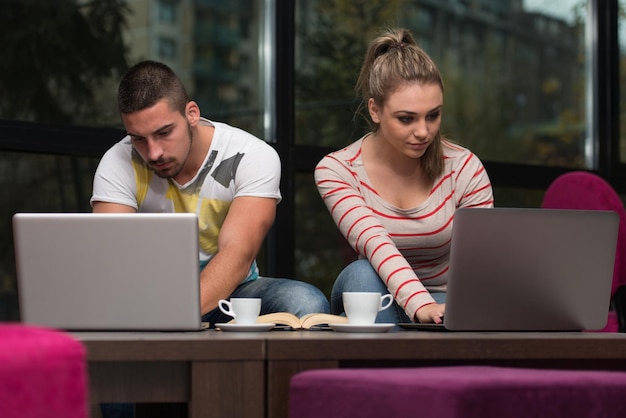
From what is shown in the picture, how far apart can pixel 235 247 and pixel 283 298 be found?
212mm

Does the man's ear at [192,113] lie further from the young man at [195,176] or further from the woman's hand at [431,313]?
the woman's hand at [431,313]

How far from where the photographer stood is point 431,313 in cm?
190

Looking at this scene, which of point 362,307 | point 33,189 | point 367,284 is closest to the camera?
point 362,307

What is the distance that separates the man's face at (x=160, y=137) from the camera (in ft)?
7.53

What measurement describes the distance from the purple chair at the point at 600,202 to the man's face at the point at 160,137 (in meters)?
1.24

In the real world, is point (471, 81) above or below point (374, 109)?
above

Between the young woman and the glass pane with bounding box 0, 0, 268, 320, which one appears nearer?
the young woman

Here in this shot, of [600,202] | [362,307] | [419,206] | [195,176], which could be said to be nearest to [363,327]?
[362,307]

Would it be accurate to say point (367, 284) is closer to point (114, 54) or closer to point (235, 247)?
point (235, 247)

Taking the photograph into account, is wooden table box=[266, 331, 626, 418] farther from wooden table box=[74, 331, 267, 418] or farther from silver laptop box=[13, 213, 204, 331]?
silver laptop box=[13, 213, 204, 331]

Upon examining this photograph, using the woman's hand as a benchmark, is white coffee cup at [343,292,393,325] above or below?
above

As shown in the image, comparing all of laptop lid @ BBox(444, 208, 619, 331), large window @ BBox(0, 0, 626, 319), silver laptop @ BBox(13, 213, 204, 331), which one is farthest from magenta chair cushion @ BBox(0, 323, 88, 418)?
large window @ BBox(0, 0, 626, 319)

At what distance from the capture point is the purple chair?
9.43ft

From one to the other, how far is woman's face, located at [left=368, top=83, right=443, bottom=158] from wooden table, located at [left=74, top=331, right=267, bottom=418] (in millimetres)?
1127
